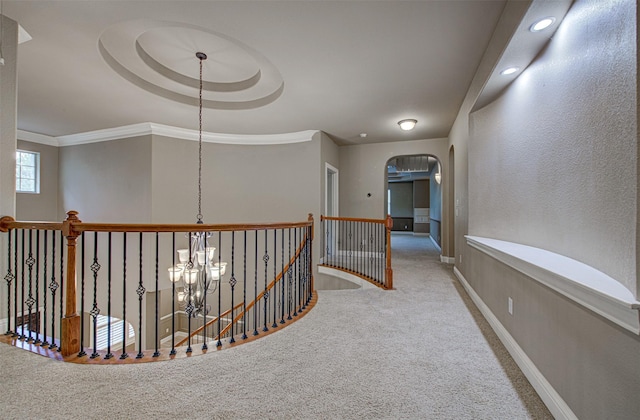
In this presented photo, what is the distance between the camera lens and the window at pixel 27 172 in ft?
18.0

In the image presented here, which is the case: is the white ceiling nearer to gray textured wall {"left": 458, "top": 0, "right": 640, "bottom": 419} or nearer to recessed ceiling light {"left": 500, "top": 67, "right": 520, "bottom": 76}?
recessed ceiling light {"left": 500, "top": 67, "right": 520, "bottom": 76}

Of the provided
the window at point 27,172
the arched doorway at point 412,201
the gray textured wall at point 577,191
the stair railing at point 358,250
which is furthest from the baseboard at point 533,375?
the arched doorway at point 412,201

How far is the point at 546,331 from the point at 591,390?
17.8 inches

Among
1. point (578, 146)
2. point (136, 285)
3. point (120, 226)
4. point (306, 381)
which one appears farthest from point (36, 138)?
point (578, 146)

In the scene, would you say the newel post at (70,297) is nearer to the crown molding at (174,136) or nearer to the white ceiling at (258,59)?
the white ceiling at (258,59)

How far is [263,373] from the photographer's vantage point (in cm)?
192

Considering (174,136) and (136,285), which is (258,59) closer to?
(174,136)

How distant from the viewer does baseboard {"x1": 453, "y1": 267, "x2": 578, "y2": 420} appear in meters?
1.51

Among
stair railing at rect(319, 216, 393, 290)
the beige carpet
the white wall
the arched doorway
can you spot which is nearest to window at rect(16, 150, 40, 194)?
the beige carpet

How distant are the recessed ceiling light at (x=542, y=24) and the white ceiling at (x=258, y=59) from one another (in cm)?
37

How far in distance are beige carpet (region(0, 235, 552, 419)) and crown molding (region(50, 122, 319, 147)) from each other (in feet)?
13.4

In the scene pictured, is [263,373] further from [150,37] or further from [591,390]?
[150,37]

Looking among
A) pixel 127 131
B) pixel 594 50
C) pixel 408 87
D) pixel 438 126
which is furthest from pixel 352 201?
pixel 594 50

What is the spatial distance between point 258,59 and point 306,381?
315 cm
